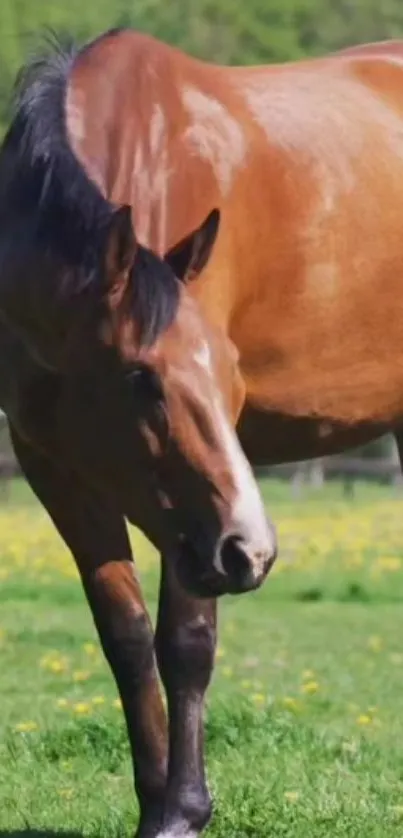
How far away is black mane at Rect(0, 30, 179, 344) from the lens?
411cm

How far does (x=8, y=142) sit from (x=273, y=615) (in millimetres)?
7669

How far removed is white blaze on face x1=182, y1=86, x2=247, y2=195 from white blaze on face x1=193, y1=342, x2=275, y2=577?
2.58ft

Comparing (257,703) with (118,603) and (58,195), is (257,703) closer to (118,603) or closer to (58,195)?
(118,603)

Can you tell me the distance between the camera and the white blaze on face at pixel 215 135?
15.5ft

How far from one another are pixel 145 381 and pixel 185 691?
1274mm

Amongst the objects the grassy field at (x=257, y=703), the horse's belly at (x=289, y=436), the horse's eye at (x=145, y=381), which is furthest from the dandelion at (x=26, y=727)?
the horse's eye at (x=145, y=381)

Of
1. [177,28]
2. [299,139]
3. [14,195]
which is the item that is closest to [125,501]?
[14,195]

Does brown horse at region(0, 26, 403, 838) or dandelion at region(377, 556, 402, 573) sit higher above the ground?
brown horse at region(0, 26, 403, 838)

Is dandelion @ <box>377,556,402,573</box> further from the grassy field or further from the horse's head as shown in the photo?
the horse's head

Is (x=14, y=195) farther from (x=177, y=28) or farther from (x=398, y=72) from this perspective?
(x=177, y=28)

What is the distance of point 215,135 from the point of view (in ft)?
15.7

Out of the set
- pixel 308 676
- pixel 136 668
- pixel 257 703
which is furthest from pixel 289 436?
pixel 308 676

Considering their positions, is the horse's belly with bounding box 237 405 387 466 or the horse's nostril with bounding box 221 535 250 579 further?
the horse's belly with bounding box 237 405 387 466

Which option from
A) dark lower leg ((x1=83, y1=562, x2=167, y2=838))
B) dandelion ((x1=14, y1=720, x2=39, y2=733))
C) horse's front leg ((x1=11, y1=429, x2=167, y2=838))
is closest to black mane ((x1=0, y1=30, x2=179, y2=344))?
horse's front leg ((x1=11, y1=429, x2=167, y2=838))
